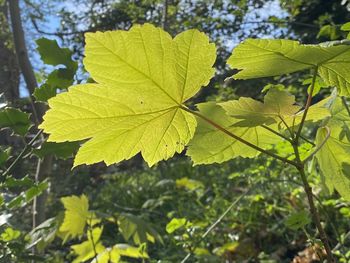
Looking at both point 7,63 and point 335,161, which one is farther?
point 7,63

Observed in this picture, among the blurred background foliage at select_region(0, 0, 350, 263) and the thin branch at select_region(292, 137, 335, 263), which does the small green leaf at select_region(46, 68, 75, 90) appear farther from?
the thin branch at select_region(292, 137, 335, 263)


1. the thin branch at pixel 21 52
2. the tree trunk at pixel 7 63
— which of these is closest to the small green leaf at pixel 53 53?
the thin branch at pixel 21 52

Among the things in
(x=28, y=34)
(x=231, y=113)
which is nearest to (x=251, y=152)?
(x=231, y=113)

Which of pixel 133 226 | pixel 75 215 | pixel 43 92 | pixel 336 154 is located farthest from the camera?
pixel 133 226

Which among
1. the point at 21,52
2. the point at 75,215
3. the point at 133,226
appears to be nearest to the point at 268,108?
the point at 75,215

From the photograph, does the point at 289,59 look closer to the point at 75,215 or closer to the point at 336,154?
the point at 336,154

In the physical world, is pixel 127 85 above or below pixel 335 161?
above

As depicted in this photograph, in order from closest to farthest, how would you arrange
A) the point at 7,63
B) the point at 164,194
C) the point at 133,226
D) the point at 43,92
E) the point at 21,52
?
1. the point at 43,92
2. the point at 133,226
3. the point at 21,52
4. the point at 164,194
5. the point at 7,63

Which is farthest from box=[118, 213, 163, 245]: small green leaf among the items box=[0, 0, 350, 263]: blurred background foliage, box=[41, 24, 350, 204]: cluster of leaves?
box=[41, 24, 350, 204]: cluster of leaves
